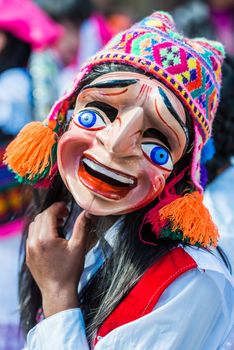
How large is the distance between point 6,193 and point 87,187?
56.5 inches

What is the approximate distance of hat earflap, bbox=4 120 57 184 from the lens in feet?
5.87

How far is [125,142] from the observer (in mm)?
1578

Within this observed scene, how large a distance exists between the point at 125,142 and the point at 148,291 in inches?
14.1

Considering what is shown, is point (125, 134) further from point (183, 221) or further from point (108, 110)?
point (183, 221)

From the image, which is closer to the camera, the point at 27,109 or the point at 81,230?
the point at 81,230

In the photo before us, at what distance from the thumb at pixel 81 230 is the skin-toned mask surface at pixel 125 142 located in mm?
129

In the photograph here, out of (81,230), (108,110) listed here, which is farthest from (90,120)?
(81,230)

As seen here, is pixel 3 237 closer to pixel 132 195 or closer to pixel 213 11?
pixel 132 195

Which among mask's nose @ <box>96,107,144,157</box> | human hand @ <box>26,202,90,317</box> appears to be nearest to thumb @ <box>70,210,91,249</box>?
human hand @ <box>26,202,90,317</box>

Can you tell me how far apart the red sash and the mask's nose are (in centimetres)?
28

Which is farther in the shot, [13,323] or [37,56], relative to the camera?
[37,56]

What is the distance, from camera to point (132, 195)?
162cm

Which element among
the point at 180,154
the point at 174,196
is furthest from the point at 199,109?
the point at 174,196

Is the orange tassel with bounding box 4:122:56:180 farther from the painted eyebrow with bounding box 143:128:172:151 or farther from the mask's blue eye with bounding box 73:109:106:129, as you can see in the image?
the painted eyebrow with bounding box 143:128:172:151
